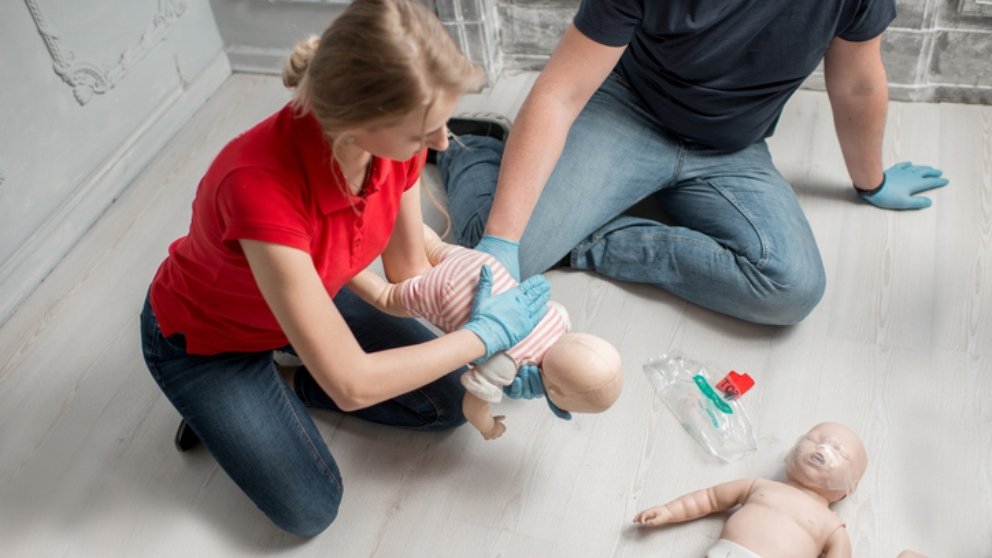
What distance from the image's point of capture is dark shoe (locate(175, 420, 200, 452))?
1695 mm

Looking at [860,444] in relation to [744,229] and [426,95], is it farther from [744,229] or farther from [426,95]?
[426,95]

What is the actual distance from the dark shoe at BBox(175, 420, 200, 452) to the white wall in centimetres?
63

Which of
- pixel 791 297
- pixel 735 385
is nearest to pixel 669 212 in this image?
pixel 791 297

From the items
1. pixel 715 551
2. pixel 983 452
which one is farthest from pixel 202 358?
pixel 983 452

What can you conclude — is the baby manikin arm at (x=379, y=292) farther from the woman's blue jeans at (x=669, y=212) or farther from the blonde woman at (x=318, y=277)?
the woman's blue jeans at (x=669, y=212)

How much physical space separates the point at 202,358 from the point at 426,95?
2.20 feet

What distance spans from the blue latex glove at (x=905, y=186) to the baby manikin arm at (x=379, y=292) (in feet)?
3.62

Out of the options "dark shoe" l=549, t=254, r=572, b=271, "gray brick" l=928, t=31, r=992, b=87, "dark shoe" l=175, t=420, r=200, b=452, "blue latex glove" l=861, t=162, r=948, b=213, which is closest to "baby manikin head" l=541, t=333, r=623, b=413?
"dark shoe" l=549, t=254, r=572, b=271

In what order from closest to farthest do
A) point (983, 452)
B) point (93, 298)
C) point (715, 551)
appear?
1. point (715, 551)
2. point (983, 452)
3. point (93, 298)

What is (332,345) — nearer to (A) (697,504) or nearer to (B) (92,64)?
(A) (697,504)

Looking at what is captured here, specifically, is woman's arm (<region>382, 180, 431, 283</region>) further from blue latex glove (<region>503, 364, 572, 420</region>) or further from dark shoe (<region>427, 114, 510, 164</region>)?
dark shoe (<region>427, 114, 510, 164</region>)

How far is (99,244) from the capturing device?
2.19m

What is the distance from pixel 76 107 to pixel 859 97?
1.75m

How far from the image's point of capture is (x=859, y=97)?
1814mm
